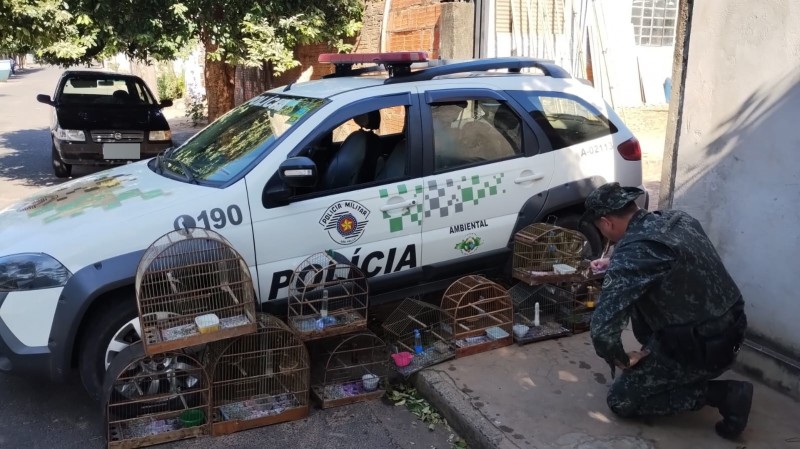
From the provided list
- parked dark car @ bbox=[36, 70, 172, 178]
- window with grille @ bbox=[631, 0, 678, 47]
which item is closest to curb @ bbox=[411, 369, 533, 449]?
parked dark car @ bbox=[36, 70, 172, 178]

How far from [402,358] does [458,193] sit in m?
1.20

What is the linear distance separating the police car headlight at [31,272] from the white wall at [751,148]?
3.82 m

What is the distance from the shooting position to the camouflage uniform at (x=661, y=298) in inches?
123

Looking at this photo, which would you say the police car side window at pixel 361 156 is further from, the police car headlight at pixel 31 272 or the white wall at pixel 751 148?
the white wall at pixel 751 148

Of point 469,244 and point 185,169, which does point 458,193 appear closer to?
point 469,244

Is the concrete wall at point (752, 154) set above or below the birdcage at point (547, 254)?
above

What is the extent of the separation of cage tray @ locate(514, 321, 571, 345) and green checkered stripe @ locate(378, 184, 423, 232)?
108cm

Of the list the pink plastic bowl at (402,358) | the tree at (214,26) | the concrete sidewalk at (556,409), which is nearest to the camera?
the concrete sidewalk at (556,409)

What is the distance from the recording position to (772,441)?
3.31m

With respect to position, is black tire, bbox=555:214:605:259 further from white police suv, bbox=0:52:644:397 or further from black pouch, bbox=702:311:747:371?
black pouch, bbox=702:311:747:371

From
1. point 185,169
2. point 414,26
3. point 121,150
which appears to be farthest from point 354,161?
point 121,150

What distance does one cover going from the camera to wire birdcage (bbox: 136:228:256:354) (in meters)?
3.37

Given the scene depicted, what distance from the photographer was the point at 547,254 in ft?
15.7

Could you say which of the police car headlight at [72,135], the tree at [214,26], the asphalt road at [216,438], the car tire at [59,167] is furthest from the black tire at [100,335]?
the car tire at [59,167]
